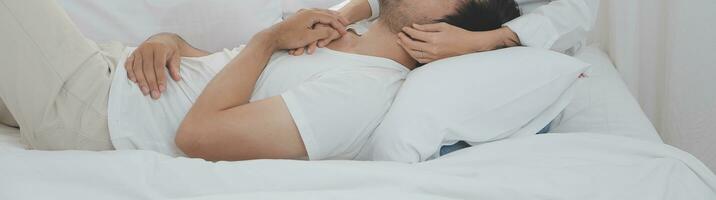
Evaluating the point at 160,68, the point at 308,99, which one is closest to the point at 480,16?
the point at 308,99

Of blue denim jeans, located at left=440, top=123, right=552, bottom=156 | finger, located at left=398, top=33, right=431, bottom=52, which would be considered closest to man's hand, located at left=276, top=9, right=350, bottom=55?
finger, located at left=398, top=33, right=431, bottom=52

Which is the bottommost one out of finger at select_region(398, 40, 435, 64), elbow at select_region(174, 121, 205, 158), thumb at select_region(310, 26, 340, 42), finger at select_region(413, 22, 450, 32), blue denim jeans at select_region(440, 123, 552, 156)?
blue denim jeans at select_region(440, 123, 552, 156)

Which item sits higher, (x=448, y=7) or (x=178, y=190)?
(x=448, y=7)

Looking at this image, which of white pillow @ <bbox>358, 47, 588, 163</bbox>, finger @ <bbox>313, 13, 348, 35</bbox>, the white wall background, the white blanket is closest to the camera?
the white blanket

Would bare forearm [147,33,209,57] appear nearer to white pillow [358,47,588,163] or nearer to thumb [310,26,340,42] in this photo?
thumb [310,26,340,42]

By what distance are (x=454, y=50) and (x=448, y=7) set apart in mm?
94

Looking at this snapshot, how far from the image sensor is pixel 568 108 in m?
1.50

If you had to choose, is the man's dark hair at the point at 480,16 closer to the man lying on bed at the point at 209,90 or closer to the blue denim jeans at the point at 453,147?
the man lying on bed at the point at 209,90

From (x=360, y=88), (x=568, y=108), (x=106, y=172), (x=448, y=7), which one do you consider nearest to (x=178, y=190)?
(x=106, y=172)

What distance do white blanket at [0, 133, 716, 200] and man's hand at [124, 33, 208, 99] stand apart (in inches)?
10.3

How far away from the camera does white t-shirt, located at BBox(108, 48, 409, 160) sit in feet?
4.20

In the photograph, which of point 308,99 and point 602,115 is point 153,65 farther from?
point 602,115

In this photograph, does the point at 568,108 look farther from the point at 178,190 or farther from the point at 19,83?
the point at 19,83

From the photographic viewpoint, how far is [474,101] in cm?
130
